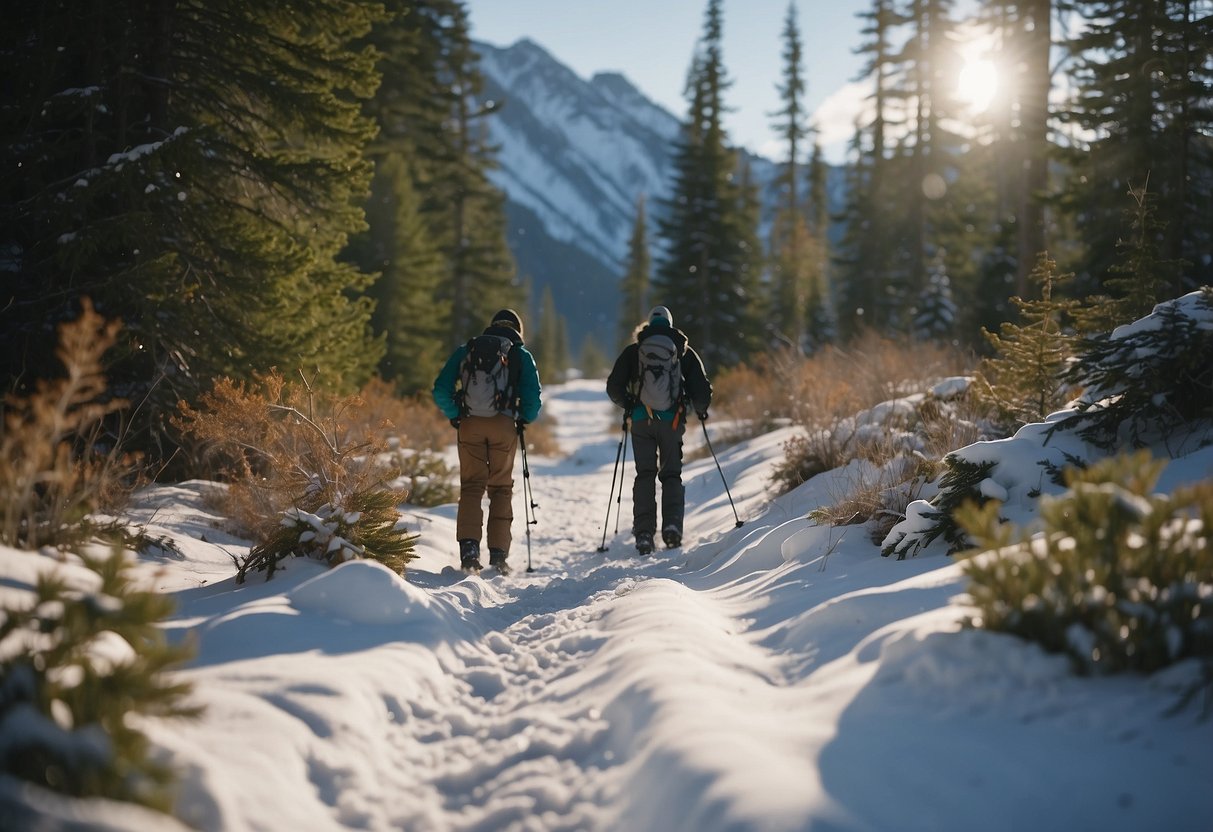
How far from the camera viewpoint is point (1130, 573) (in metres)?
2.37

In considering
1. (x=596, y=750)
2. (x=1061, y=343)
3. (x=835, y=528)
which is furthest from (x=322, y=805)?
(x=1061, y=343)

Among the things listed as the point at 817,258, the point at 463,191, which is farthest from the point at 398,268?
the point at 817,258

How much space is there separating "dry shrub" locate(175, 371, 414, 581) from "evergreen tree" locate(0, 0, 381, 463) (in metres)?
1.29

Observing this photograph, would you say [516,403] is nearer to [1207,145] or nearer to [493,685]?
[493,685]

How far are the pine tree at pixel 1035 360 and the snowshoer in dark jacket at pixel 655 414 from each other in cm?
289

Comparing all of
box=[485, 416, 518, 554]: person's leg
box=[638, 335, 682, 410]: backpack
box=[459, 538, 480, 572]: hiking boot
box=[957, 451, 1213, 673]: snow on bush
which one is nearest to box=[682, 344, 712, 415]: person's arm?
box=[638, 335, 682, 410]: backpack

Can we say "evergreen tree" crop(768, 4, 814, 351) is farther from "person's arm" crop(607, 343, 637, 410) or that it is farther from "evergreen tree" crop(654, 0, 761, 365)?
"person's arm" crop(607, 343, 637, 410)

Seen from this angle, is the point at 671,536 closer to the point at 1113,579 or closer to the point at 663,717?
the point at 663,717

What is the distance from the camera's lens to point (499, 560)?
657cm

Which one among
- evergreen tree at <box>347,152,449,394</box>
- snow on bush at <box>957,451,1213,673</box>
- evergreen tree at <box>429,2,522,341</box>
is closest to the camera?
snow on bush at <box>957,451,1213,673</box>

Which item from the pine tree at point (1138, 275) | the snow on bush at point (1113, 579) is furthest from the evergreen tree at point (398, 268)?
the snow on bush at point (1113, 579)

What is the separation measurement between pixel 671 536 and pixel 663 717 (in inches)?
184

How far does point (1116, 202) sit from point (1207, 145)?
207cm

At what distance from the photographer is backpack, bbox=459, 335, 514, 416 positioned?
629 cm
